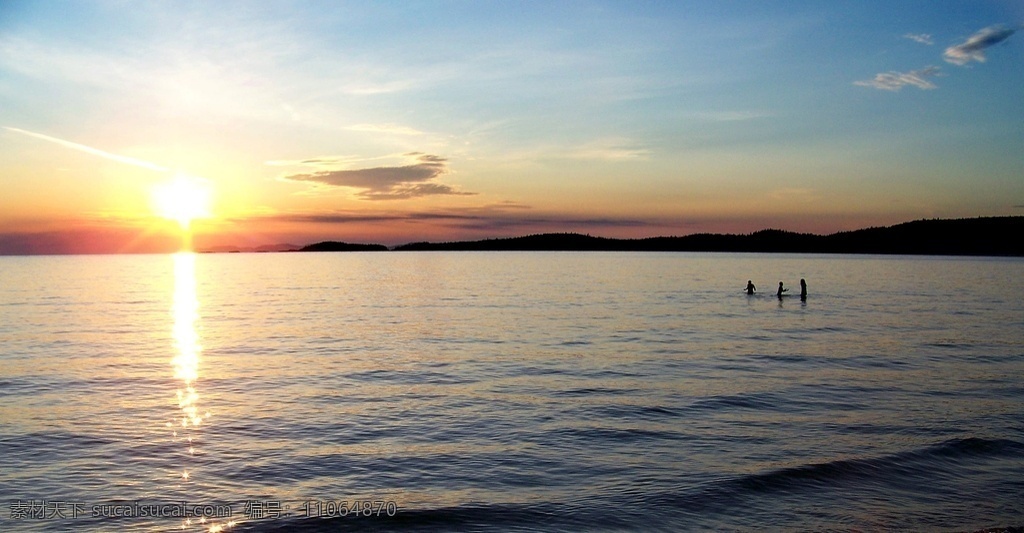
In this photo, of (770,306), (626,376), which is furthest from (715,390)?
(770,306)

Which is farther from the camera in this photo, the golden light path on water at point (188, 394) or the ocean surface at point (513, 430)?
the golden light path on water at point (188, 394)

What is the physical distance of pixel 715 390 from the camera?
23594mm

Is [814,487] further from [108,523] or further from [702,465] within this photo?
[108,523]

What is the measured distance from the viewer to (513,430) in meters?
18.2

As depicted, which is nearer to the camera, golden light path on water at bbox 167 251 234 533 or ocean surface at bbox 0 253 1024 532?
ocean surface at bbox 0 253 1024 532

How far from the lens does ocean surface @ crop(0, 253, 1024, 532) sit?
12.8 metres

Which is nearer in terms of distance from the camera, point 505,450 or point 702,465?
point 702,465

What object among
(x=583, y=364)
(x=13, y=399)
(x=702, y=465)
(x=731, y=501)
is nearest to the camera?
(x=731, y=501)

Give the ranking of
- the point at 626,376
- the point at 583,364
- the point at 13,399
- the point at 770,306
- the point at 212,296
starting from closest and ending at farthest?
the point at 13,399, the point at 626,376, the point at 583,364, the point at 770,306, the point at 212,296

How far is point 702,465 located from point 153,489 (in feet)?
40.3

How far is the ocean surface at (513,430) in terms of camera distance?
12781 millimetres

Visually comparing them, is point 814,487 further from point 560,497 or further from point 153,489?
point 153,489

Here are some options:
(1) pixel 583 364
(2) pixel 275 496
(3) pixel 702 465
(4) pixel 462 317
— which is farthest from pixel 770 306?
(2) pixel 275 496

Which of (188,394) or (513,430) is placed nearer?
(513,430)
